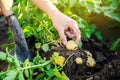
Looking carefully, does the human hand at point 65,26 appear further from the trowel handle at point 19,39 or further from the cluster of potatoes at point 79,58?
the trowel handle at point 19,39

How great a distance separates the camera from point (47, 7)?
2.03m

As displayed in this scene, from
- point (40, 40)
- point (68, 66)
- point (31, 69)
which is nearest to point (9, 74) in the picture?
point (31, 69)

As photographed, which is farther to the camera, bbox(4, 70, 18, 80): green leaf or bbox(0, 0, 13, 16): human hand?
bbox(0, 0, 13, 16): human hand

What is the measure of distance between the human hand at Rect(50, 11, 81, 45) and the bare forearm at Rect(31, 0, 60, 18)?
0.09 ft

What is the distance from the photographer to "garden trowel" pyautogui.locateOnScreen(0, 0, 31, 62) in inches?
82.6

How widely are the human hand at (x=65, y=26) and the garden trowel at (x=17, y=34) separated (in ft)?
0.92

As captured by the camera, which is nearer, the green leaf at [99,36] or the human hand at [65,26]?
the human hand at [65,26]

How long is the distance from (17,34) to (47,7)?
0.27 meters

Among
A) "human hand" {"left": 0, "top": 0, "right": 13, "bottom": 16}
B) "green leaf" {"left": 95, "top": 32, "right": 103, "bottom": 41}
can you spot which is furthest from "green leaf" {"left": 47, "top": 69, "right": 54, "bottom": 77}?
"green leaf" {"left": 95, "top": 32, "right": 103, "bottom": 41}

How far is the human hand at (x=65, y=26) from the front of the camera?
1883mm

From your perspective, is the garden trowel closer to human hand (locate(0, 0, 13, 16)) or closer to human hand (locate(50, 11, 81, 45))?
human hand (locate(0, 0, 13, 16))

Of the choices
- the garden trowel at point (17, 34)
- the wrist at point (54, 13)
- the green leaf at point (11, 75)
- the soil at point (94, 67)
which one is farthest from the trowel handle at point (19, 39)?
the green leaf at point (11, 75)

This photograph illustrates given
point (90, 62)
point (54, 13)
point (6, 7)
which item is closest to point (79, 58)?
point (90, 62)

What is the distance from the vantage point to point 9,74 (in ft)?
5.80
